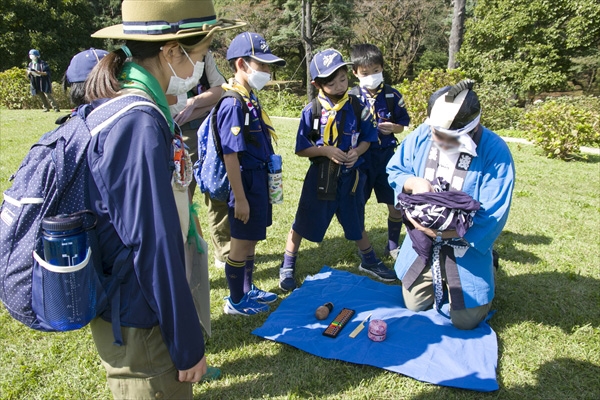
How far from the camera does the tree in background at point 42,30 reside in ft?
78.3

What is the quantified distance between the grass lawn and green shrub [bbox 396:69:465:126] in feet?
20.3

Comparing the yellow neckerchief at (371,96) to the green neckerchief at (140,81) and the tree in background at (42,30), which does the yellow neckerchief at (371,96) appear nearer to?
the green neckerchief at (140,81)

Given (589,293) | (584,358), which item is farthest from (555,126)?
(584,358)

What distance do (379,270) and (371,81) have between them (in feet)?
6.00

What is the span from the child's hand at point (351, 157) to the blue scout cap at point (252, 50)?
1.03m

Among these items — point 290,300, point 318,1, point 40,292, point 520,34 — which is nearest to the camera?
point 40,292

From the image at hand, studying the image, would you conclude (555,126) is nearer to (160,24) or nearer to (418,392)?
(418,392)

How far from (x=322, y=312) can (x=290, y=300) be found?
1.18 feet

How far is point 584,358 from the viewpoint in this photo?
10.0 ft

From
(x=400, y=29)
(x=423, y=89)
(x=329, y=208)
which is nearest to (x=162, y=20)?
(x=329, y=208)

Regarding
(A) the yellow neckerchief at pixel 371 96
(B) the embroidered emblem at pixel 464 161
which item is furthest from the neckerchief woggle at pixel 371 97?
(B) the embroidered emblem at pixel 464 161

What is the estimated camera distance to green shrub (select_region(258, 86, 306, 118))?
56.9 feet

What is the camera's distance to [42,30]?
2508 cm

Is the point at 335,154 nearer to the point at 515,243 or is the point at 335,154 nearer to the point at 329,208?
the point at 329,208
